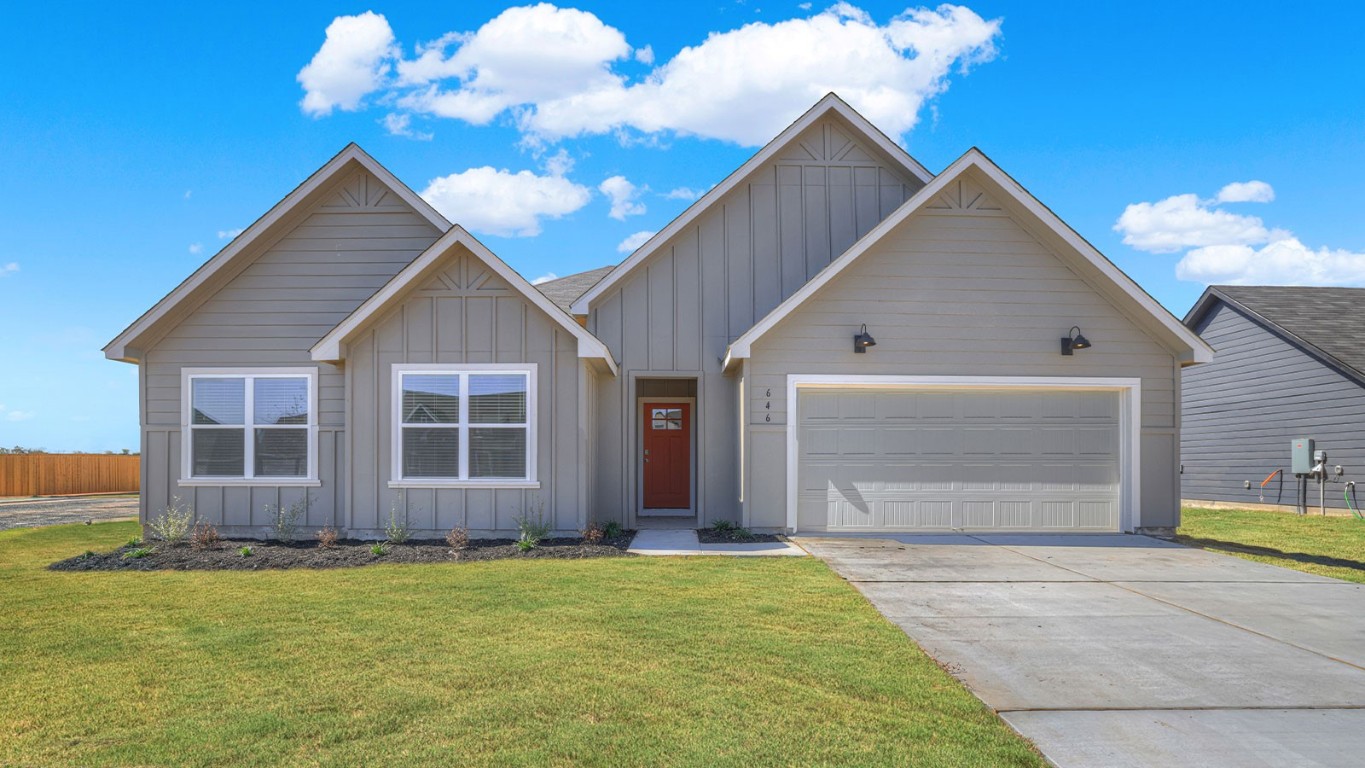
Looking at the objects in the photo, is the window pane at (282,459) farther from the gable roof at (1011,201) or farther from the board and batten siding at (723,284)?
the gable roof at (1011,201)

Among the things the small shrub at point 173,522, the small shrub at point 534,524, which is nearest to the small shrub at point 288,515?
the small shrub at point 173,522

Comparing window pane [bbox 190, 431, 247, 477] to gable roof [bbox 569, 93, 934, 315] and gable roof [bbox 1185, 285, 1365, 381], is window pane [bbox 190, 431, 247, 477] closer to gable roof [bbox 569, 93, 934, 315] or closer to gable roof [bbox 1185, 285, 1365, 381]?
gable roof [bbox 569, 93, 934, 315]

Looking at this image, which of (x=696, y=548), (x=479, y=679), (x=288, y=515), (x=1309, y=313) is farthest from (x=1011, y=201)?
(x=1309, y=313)

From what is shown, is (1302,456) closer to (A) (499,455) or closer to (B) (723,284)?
(B) (723,284)

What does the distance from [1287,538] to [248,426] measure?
1626 cm

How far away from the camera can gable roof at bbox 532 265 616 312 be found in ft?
49.8

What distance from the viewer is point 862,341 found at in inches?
485

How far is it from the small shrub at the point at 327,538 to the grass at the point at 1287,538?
11.8m

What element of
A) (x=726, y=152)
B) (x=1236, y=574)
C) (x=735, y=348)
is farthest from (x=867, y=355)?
(x=726, y=152)

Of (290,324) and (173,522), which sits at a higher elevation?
(290,324)

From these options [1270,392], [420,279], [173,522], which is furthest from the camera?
[1270,392]

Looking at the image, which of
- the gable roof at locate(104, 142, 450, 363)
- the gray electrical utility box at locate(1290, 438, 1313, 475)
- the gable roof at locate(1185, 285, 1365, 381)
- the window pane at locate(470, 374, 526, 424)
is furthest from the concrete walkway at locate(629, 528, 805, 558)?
the gable roof at locate(1185, 285, 1365, 381)

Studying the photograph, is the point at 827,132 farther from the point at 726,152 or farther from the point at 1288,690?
the point at 1288,690

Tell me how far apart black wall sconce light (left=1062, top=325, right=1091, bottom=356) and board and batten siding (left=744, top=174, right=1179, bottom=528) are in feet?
0.32
